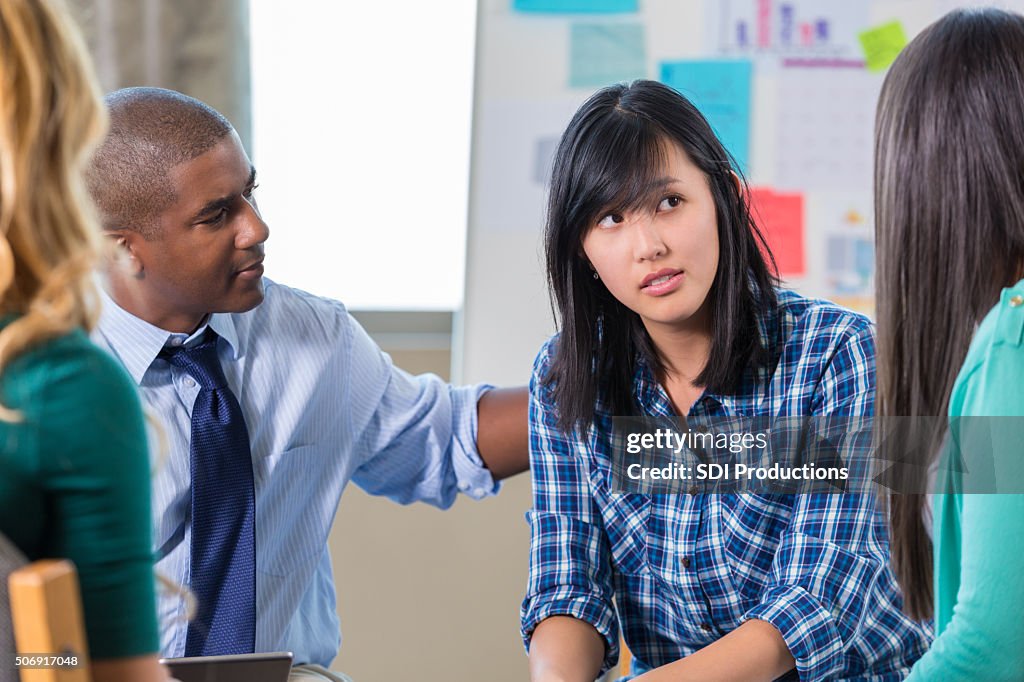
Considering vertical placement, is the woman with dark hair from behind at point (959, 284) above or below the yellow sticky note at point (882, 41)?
below

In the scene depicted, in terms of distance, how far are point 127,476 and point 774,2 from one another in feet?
6.15

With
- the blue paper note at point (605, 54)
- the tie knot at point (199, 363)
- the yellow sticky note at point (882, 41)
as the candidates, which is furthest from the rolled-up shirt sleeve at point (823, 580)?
the yellow sticky note at point (882, 41)

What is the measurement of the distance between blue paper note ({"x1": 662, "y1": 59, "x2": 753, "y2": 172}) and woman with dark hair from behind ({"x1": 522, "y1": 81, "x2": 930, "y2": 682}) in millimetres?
879

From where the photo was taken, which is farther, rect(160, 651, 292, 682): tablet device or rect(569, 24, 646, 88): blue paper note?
rect(569, 24, 646, 88): blue paper note

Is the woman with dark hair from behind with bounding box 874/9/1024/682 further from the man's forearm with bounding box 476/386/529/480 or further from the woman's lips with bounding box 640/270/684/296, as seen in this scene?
the man's forearm with bounding box 476/386/529/480

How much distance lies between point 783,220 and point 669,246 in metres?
1.04

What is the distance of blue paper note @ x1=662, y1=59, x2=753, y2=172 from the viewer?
2.22 m

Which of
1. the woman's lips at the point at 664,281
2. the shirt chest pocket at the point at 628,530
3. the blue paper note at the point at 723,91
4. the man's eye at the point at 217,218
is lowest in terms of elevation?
the shirt chest pocket at the point at 628,530

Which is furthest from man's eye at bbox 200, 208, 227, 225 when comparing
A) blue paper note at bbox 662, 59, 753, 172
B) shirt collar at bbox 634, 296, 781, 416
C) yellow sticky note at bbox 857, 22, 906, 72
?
yellow sticky note at bbox 857, 22, 906, 72

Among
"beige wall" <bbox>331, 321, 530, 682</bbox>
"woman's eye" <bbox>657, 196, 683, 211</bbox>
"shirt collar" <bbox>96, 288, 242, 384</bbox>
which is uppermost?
"woman's eye" <bbox>657, 196, 683, 211</bbox>

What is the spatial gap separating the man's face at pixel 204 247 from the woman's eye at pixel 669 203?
0.52 meters

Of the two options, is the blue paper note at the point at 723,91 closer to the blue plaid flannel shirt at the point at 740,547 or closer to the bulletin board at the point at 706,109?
the bulletin board at the point at 706,109

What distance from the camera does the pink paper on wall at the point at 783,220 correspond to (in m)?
2.28

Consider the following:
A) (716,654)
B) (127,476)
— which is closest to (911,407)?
(716,654)
